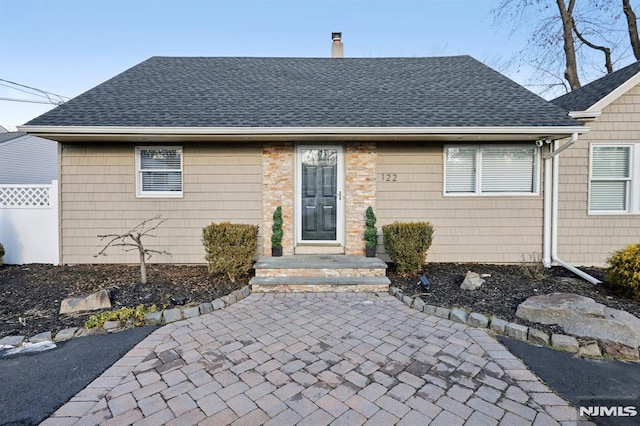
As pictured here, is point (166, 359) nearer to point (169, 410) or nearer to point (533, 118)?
point (169, 410)

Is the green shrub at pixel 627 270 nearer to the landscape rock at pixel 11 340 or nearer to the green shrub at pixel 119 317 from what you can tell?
the green shrub at pixel 119 317

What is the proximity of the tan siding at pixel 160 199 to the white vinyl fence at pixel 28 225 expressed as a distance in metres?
0.29

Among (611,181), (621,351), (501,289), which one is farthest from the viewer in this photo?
(611,181)

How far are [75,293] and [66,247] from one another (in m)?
2.25

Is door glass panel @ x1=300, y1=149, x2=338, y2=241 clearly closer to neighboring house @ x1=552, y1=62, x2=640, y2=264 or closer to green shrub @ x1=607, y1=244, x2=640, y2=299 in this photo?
green shrub @ x1=607, y1=244, x2=640, y2=299

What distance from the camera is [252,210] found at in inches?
Answer: 239

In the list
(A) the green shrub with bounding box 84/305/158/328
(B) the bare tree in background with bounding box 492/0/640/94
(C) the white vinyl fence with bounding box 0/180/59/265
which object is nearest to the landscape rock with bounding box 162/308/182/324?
(A) the green shrub with bounding box 84/305/158/328

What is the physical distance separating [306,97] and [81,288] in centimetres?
530

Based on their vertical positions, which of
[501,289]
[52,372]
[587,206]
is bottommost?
[52,372]

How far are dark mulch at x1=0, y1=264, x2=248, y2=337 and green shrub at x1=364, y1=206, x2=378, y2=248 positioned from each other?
7.64 ft

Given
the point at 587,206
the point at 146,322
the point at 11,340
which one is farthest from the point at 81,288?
the point at 587,206

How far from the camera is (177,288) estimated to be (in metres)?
4.60

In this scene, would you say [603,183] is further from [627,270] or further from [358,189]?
[358,189]

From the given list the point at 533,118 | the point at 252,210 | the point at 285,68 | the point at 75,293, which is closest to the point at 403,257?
the point at 252,210
